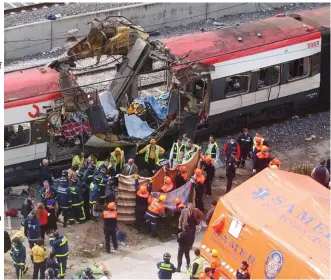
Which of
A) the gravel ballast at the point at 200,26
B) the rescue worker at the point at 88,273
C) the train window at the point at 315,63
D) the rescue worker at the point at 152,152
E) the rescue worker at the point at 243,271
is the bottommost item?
the gravel ballast at the point at 200,26

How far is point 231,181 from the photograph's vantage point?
18.4 meters

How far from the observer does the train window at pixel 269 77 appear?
21031 mm

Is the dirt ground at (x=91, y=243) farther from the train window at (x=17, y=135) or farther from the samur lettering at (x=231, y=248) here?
the train window at (x=17, y=135)

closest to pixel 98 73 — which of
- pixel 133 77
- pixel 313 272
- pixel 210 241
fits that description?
pixel 133 77

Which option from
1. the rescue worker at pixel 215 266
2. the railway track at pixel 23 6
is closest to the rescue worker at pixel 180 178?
the rescue worker at pixel 215 266

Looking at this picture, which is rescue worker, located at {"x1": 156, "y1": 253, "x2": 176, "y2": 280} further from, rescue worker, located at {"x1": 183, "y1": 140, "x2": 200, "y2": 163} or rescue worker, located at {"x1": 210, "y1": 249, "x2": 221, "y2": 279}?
rescue worker, located at {"x1": 183, "y1": 140, "x2": 200, "y2": 163}

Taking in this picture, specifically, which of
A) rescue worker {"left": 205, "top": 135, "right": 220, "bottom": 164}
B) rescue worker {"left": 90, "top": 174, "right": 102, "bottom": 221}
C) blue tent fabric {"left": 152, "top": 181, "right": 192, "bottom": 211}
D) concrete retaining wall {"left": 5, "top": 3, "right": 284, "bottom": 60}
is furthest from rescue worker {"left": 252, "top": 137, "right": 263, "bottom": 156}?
concrete retaining wall {"left": 5, "top": 3, "right": 284, "bottom": 60}

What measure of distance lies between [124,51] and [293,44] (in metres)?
4.52

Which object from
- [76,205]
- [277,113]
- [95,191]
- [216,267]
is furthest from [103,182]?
[277,113]

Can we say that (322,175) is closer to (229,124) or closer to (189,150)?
(189,150)

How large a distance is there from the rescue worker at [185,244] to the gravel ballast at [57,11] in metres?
12.6

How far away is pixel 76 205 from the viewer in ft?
54.7

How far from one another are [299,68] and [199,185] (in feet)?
19.7

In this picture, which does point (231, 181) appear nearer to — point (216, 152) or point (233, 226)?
point (216, 152)
